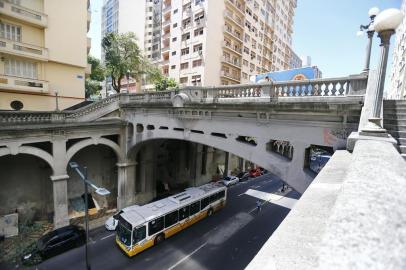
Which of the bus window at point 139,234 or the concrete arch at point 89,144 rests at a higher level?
the concrete arch at point 89,144

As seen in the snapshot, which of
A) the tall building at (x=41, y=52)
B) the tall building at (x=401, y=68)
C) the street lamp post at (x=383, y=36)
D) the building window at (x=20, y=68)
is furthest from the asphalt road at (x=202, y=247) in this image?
the tall building at (x=401, y=68)

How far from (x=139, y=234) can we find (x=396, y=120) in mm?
13084

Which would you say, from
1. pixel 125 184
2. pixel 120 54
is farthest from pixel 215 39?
pixel 125 184

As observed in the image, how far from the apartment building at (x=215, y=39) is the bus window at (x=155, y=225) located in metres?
21.0

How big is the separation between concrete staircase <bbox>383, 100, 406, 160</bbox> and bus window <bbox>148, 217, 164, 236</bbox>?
12339mm

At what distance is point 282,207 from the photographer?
2167 centimetres

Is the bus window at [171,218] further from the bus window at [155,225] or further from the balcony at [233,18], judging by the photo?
the balcony at [233,18]

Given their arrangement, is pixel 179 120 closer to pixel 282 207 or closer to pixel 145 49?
pixel 282 207

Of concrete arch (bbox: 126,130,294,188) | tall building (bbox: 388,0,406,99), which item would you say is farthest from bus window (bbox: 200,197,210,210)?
tall building (bbox: 388,0,406,99)

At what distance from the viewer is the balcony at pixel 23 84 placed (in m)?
17.2

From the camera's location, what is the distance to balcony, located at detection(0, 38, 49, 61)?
657 inches

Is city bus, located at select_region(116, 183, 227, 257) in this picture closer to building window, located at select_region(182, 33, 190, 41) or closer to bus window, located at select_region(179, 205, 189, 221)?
bus window, located at select_region(179, 205, 189, 221)

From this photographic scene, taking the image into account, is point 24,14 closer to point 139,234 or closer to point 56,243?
point 56,243

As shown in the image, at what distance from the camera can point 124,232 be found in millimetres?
13398
